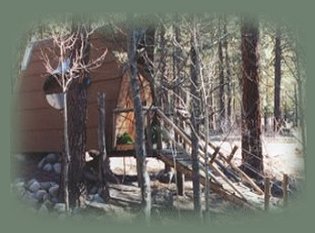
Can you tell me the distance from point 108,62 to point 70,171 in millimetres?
2319

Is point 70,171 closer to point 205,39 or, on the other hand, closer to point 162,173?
point 162,173

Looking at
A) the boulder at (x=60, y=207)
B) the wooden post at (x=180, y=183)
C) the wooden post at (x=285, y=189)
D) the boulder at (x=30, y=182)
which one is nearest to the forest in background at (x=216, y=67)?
the wooden post at (x=285, y=189)

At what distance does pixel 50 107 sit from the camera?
33.9 ft

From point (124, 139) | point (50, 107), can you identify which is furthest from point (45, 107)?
point (124, 139)

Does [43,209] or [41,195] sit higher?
[41,195]

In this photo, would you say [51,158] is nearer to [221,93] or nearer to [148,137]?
[148,137]

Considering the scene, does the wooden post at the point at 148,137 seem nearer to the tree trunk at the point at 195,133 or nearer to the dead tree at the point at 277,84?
the tree trunk at the point at 195,133

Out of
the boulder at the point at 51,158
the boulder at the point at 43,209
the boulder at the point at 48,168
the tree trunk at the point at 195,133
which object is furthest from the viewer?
the boulder at the point at 51,158

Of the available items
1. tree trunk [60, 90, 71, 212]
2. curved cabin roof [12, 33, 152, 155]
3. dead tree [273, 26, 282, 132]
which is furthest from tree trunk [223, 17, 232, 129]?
tree trunk [60, 90, 71, 212]

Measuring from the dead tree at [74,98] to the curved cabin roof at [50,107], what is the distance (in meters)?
0.60

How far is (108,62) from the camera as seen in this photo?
9.70 meters

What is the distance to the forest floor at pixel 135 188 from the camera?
8.04 meters

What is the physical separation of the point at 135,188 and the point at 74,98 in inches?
75.8

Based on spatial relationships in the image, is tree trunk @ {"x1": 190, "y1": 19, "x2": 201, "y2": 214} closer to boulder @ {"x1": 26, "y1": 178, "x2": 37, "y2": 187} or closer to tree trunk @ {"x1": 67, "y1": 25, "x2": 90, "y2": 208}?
tree trunk @ {"x1": 67, "y1": 25, "x2": 90, "y2": 208}
